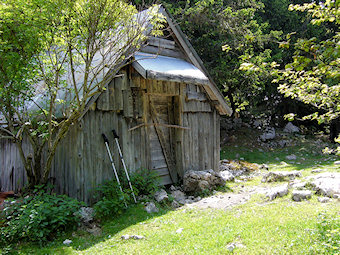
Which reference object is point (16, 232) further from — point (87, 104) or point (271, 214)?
point (271, 214)

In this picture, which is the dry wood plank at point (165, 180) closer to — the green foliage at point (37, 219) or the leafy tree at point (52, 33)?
the green foliage at point (37, 219)

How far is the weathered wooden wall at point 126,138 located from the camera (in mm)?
7867

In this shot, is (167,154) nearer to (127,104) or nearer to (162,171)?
(162,171)

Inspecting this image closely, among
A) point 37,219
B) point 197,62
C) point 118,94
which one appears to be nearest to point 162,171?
point 118,94

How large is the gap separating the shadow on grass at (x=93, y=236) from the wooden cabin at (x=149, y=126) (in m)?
1.26

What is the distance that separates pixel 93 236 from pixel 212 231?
7.80ft

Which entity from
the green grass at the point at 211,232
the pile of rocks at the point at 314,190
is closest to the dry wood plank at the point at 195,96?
the pile of rocks at the point at 314,190

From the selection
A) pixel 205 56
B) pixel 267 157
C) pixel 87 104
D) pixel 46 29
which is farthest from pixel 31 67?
pixel 267 157

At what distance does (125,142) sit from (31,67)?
304cm

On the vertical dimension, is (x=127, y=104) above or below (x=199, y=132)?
above

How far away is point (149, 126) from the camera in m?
9.47

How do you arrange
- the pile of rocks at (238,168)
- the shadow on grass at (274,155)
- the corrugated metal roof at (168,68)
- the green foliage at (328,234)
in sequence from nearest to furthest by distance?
the green foliage at (328,234) → the corrugated metal roof at (168,68) → the pile of rocks at (238,168) → the shadow on grass at (274,155)

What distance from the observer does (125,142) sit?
28.5 ft

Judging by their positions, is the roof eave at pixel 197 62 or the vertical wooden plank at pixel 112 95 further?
the roof eave at pixel 197 62
